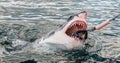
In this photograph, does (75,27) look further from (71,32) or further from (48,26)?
(48,26)

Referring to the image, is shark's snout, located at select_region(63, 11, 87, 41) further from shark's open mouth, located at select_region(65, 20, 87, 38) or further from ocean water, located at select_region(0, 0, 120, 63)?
ocean water, located at select_region(0, 0, 120, 63)

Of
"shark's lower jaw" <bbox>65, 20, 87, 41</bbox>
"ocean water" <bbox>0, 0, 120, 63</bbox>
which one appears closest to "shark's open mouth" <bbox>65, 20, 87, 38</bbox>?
"shark's lower jaw" <bbox>65, 20, 87, 41</bbox>

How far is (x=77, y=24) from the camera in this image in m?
8.99

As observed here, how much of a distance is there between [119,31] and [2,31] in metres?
4.42

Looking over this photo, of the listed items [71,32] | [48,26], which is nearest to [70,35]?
[71,32]

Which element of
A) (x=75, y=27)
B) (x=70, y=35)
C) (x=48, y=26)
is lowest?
(x=48, y=26)

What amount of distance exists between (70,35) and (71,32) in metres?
0.08

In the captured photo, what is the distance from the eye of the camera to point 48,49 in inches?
378

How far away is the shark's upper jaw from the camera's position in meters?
8.86

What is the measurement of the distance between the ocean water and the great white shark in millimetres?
319

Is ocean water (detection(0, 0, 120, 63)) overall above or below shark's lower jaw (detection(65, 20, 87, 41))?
below

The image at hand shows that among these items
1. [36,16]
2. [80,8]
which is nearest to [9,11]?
[36,16]

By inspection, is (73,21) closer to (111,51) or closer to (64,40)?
(64,40)

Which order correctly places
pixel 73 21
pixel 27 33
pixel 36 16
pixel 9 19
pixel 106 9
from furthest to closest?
1. pixel 106 9
2. pixel 36 16
3. pixel 9 19
4. pixel 27 33
5. pixel 73 21
